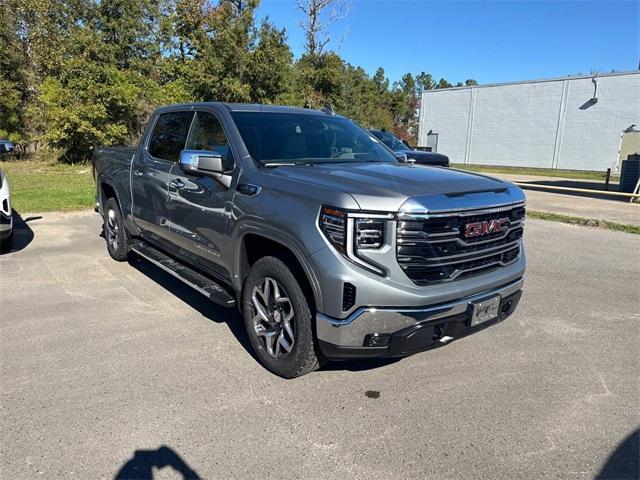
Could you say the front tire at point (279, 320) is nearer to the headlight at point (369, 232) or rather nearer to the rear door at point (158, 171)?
the headlight at point (369, 232)

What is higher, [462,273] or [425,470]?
[462,273]

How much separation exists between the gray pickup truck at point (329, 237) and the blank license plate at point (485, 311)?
13 mm

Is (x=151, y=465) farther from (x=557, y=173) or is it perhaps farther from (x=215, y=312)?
(x=557, y=173)

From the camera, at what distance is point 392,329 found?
9.64 feet

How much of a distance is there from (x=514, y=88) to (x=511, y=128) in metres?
2.65

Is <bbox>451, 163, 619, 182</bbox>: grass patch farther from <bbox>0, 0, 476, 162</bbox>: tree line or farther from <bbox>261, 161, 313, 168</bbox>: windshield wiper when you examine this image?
<bbox>261, 161, 313, 168</bbox>: windshield wiper

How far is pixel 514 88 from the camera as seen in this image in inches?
1307

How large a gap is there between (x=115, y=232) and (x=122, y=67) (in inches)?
984

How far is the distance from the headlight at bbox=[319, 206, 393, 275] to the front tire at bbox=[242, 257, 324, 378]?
1.61 feet

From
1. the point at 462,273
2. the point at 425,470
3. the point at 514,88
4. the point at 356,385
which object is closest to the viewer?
the point at 425,470

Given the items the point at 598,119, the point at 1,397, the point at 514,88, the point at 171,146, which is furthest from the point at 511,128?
the point at 1,397

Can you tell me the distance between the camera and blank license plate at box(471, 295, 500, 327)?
321 centimetres

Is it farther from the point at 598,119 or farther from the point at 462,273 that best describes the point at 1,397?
the point at 598,119

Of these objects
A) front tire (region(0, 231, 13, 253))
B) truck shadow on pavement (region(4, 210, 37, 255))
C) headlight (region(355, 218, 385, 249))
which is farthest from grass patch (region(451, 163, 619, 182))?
headlight (region(355, 218, 385, 249))
